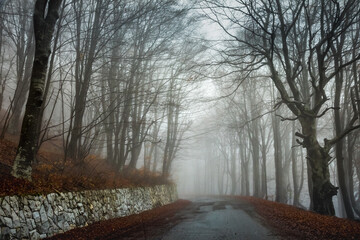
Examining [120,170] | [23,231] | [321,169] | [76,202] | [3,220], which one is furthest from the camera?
[120,170]

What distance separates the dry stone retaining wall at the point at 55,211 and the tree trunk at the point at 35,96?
3.66 ft

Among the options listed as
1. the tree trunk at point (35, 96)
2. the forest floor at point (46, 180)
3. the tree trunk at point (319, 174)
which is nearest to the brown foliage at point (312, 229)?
the tree trunk at point (319, 174)

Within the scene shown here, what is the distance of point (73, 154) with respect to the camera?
11.5 m

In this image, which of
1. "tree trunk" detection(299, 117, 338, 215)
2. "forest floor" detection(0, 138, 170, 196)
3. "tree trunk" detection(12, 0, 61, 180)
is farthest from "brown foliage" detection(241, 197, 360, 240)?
"tree trunk" detection(12, 0, 61, 180)

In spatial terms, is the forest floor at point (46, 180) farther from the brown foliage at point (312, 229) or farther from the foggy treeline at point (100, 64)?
the brown foliage at point (312, 229)

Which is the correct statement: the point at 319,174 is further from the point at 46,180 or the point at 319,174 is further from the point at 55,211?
the point at 46,180

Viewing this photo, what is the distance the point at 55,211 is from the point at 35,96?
3.01 m

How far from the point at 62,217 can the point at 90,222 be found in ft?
4.48

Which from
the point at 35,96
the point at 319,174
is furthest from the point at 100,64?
the point at 319,174

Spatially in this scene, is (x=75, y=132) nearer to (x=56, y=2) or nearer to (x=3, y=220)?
(x=56, y=2)

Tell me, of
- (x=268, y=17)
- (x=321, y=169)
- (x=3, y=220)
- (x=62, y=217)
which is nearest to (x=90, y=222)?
(x=62, y=217)

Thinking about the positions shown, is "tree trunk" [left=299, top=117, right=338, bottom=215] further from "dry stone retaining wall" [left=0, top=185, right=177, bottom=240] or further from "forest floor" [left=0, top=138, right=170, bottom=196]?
"forest floor" [left=0, top=138, right=170, bottom=196]

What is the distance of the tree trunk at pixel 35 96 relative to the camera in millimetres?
6613

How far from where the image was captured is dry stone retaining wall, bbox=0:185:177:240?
4988 millimetres
